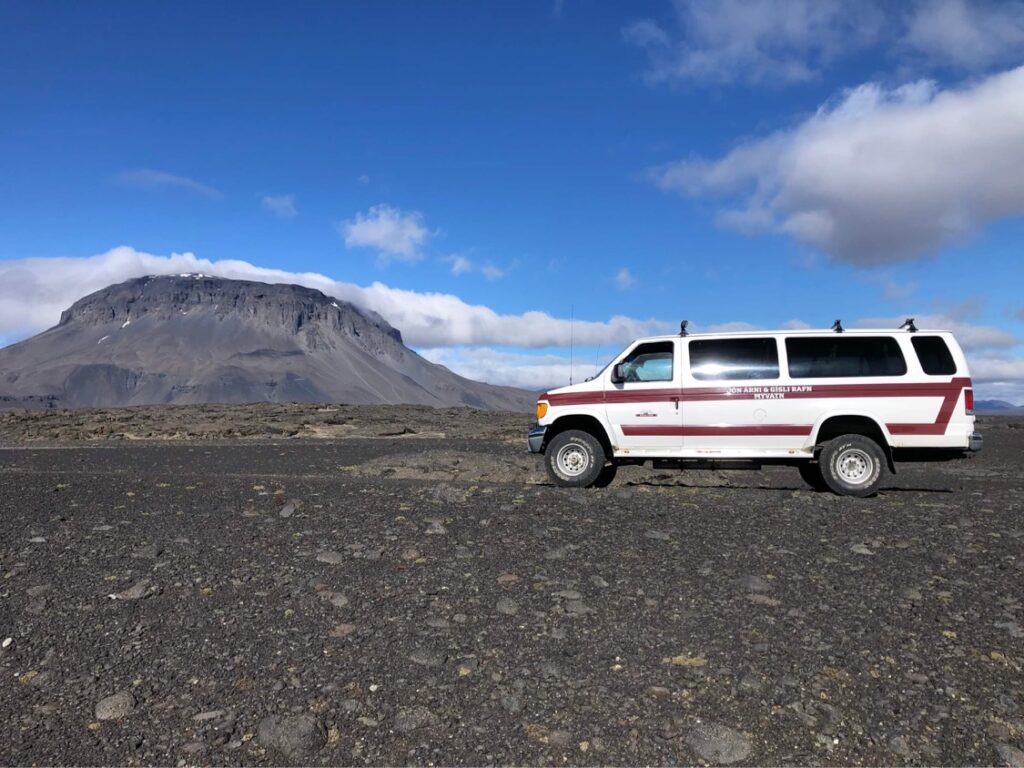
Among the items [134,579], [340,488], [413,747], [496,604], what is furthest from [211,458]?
[413,747]

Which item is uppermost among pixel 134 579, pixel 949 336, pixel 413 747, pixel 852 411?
pixel 949 336

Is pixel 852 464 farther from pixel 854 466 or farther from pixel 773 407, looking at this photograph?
pixel 773 407

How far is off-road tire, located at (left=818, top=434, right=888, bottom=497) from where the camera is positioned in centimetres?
1062

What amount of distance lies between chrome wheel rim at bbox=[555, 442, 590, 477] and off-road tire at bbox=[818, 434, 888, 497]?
3.44 metres

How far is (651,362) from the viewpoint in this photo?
11.5 meters

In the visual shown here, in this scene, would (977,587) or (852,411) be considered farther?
(852,411)

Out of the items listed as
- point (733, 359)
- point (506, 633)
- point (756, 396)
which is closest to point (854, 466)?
point (756, 396)

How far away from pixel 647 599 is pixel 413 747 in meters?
2.43

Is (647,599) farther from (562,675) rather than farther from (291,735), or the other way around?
(291,735)

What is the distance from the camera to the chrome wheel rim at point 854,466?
420 inches

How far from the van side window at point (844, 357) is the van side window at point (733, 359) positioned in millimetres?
292

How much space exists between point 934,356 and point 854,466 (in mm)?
1906

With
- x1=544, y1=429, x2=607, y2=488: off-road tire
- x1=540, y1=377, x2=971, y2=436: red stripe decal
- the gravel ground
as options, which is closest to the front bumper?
x1=544, y1=429, x2=607, y2=488: off-road tire

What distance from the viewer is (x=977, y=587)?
5840 mm
